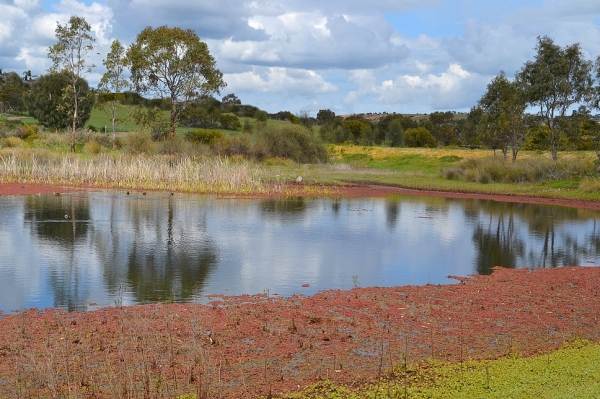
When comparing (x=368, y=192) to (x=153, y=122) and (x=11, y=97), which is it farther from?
(x=11, y=97)

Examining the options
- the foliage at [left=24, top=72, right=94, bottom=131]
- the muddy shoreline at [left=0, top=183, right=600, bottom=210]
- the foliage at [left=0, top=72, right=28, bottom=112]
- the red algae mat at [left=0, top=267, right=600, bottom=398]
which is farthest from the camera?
the foliage at [left=0, top=72, right=28, bottom=112]

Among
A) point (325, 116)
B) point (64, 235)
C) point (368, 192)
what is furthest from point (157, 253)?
point (325, 116)

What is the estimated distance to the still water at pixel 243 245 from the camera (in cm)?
1185

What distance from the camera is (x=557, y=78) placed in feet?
120

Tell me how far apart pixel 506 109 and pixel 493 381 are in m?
35.0

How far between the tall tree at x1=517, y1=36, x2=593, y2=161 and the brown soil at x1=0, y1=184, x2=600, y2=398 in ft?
90.1

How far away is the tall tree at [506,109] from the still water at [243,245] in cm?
1316

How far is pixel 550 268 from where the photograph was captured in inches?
571

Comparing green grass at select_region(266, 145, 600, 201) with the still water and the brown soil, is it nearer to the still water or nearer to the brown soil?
the still water

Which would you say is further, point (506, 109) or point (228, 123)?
point (228, 123)

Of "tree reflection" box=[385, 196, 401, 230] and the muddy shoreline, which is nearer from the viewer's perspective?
"tree reflection" box=[385, 196, 401, 230]

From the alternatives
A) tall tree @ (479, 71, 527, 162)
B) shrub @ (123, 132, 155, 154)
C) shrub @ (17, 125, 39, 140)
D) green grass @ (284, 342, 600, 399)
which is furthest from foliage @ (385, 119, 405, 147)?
green grass @ (284, 342, 600, 399)

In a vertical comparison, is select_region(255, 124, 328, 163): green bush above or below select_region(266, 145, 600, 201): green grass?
above

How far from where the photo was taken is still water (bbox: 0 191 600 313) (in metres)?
11.9
